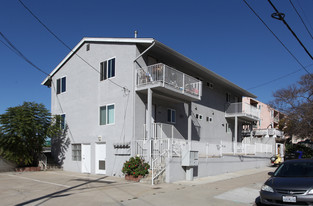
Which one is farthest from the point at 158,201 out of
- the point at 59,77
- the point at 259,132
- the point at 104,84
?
the point at 259,132

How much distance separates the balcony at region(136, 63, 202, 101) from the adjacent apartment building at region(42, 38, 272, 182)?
5cm

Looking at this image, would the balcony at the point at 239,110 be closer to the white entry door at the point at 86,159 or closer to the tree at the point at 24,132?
the white entry door at the point at 86,159

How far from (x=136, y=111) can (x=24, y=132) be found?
291 inches

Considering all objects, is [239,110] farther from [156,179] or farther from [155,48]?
[156,179]

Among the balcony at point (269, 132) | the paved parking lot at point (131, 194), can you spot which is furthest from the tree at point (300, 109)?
the paved parking lot at point (131, 194)

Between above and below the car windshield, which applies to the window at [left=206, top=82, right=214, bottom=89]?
above

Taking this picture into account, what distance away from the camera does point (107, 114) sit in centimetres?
1658

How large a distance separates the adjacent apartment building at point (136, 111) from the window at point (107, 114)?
A: 58mm

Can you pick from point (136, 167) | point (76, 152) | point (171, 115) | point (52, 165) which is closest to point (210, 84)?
point (171, 115)

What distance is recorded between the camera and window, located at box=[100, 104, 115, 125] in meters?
16.4

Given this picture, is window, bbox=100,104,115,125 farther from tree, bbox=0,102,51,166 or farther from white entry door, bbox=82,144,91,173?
tree, bbox=0,102,51,166

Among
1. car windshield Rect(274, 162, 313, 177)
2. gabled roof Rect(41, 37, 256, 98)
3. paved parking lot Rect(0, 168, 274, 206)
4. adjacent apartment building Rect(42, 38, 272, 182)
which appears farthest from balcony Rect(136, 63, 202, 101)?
car windshield Rect(274, 162, 313, 177)

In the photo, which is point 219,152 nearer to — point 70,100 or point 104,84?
point 104,84

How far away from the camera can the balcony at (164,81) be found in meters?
14.5
